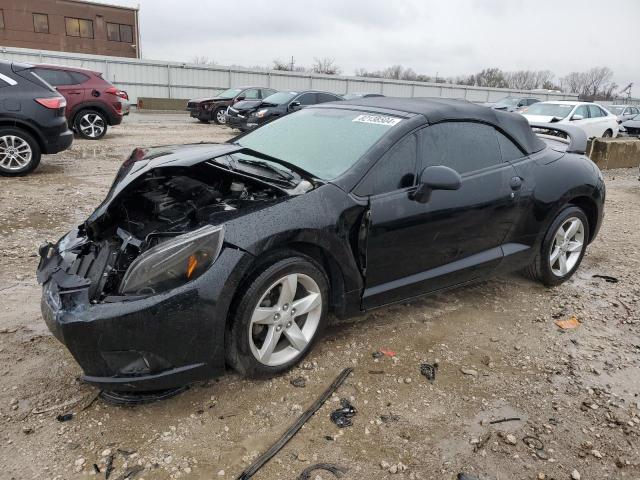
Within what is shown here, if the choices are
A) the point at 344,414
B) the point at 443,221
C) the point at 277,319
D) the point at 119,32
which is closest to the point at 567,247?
the point at 443,221

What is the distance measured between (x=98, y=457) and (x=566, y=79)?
316ft

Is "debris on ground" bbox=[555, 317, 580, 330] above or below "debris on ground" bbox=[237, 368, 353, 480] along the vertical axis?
above

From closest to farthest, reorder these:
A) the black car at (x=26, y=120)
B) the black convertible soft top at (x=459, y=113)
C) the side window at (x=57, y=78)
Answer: the black convertible soft top at (x=459, y=113) → the black car at (x=26, y=120) → the side window at (x=57, y=78)

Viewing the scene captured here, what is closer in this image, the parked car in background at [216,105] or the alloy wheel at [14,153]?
the alloy wheel at [14,153]

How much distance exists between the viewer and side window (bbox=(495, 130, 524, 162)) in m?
3.74

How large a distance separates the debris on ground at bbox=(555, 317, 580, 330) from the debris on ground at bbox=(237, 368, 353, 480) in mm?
1803

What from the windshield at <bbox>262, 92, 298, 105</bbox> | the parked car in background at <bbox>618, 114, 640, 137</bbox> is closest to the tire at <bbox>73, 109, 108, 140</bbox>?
the windshield at <bbox>262, 92, 298, 105</bbox>

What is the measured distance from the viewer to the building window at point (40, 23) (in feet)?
128

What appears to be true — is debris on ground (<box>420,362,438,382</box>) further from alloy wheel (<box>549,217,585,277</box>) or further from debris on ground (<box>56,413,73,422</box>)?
debris on ground (<box>56,413,73,422</box>)

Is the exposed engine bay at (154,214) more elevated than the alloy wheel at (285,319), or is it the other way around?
the exposed engine bay at (154,214)

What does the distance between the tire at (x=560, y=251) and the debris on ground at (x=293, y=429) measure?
7.13 feet

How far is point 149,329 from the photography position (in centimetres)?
228

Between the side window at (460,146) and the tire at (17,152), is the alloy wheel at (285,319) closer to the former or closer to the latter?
the side window at (460,146)

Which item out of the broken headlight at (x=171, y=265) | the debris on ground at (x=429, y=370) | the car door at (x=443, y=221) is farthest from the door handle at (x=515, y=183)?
the broken headlight at (x=171, y=265)
